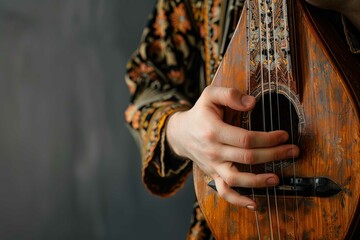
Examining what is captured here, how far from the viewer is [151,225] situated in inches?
62.3

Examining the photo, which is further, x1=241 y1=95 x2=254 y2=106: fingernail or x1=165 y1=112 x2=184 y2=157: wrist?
x1=165 y1=112 x2=184 y2=157: wrist

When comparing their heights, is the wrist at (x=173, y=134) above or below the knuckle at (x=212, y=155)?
above

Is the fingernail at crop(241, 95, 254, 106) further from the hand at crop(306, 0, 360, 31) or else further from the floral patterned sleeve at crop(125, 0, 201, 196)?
the floral patterned sleeve at crop(125, 0, 201, 196)

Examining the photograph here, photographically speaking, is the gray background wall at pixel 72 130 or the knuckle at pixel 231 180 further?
the gray background wall at pixel 72 130

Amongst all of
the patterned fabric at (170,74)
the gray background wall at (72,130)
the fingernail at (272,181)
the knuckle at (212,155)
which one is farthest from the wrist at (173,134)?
the gray background wall at (72,130)

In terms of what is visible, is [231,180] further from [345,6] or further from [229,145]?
[345,6]

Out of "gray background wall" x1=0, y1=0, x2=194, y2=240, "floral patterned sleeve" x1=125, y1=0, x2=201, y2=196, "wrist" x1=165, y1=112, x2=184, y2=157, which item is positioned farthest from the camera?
"gray background wall" x1=0, y1=0, x2=194, y2=240

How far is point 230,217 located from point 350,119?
0.22m

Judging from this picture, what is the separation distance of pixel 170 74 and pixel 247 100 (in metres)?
0.37

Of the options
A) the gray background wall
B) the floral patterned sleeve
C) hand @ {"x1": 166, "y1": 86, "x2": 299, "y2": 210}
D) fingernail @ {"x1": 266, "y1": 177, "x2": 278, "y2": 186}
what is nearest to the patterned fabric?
the floral patterned sleeve

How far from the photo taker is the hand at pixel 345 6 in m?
0.75

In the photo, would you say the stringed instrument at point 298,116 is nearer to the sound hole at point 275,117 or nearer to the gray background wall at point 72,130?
the sound hole at point 275,117

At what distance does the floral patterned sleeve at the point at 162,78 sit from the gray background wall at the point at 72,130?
1.58 feet

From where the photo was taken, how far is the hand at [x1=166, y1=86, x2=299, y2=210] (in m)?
0.73
